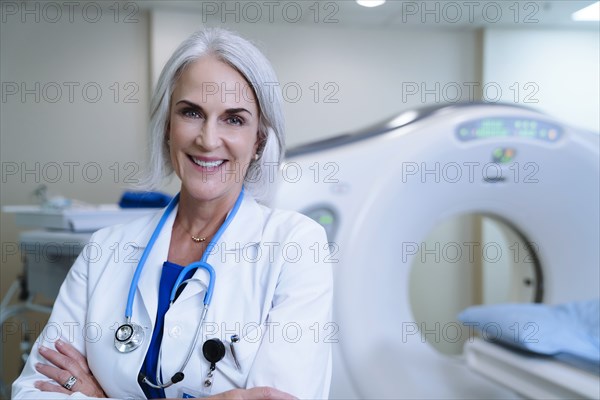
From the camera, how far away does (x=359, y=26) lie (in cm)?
320

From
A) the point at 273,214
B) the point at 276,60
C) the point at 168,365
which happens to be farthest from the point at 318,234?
the point at 276,60

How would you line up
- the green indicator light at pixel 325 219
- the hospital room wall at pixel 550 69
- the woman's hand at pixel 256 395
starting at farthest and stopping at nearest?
the hospital room wall at pixel 550 69
the green indicator light at pixel 325 219
the woman's hand at pixel 256 395

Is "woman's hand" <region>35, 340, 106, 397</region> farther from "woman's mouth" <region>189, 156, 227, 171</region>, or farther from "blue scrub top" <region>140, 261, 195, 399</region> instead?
"woman's mouth" <region>189, 156, 227, 171</region>

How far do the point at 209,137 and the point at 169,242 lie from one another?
233 millimetres

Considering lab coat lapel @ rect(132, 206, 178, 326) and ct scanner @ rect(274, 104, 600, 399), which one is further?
ct scanner @ rect(274, 104, 600, 399)

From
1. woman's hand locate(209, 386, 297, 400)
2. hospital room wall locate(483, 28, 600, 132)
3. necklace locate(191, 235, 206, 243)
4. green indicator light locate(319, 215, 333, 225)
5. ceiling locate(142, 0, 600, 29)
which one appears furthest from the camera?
hospital room wall locate(483, 28, 600, 132)

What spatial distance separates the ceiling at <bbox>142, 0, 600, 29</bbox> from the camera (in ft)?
9.24

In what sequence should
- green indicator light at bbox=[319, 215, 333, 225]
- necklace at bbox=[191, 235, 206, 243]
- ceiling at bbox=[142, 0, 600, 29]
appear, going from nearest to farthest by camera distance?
necklace at bbox=[191, 235, 206, 243]
green indicator light at bbox=[319, 215, 333, 225]
ceiling at bbox=[142, 0, 600, 29]

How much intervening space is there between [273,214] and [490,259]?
244cm

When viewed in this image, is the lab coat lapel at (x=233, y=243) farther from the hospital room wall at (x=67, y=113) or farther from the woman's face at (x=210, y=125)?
the hospital room wall at (x=67, y=113)

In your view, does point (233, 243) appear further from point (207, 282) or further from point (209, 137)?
point (209, 137)

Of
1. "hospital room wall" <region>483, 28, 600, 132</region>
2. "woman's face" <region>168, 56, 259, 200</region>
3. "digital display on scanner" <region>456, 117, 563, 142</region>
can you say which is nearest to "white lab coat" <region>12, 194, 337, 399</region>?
"woman's face" <region>168, 56, 259, 200</region>

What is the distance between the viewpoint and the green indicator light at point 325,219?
1.56m

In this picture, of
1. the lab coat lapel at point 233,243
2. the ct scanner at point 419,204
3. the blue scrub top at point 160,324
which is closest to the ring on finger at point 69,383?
the blue scrub top at point 160,324
